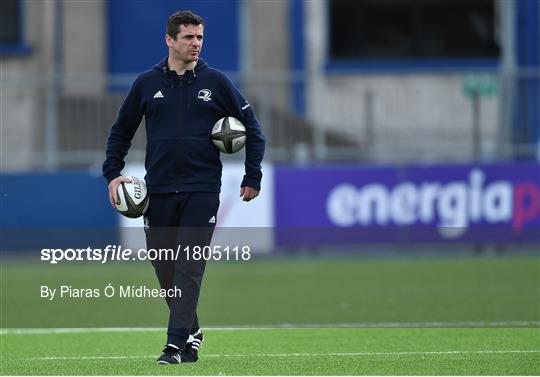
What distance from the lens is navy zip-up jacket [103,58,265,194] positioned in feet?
29.3

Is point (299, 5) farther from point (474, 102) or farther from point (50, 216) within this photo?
point (50, 216)

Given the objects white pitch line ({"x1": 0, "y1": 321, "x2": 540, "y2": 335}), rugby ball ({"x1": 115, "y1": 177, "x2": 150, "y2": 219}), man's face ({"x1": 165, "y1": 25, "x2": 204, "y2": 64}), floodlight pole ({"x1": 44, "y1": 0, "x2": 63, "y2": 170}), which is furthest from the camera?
floodlight pole ({"x1": 44, "y1": 0, "x2": 63, "y2": 170})

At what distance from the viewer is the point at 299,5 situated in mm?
26562

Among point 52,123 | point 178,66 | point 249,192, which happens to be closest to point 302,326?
point 249,192

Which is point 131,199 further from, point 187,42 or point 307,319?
point 307,319

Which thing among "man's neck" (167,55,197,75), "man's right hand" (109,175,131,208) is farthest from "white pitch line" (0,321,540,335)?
"man's neck" (167,55,197,75)

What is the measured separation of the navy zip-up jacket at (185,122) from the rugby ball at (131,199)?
0.26 feet

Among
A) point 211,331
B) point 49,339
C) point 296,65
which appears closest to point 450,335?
point 211,331

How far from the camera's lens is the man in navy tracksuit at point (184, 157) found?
8.84 metres

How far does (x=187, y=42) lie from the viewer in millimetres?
8828

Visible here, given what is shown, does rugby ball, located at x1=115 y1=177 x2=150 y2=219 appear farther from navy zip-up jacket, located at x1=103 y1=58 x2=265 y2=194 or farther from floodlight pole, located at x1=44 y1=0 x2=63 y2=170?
floodlight pole, located at x1=44 y1=0 x2=63 y2=170

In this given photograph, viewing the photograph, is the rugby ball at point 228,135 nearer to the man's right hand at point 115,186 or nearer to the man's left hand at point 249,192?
the man's left hand at point 249,192

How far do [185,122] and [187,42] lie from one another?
49 cm

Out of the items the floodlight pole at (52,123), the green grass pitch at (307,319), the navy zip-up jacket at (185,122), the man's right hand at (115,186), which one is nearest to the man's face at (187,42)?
the navy zip-up jacket at (185,122)
